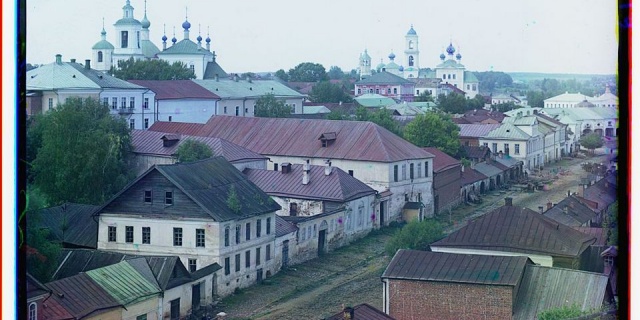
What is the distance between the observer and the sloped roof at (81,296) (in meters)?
5.50

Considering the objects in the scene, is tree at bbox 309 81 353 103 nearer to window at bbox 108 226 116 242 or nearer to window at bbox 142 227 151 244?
window at bbox 142 227 151 244

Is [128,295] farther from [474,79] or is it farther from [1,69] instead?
[474,79]

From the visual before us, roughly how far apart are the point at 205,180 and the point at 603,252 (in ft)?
9.60

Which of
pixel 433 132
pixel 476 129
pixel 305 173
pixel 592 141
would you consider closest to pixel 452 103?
pixel 433 132

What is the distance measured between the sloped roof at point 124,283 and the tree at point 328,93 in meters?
2.75

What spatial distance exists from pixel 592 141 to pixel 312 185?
324cm

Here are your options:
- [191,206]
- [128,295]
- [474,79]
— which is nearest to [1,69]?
[128,295]

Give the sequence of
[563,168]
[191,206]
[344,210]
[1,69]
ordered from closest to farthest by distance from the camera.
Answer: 1. [1,69]
2. [191,206]
3. [563,168]
4. [344,210]

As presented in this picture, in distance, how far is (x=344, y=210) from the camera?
809cm

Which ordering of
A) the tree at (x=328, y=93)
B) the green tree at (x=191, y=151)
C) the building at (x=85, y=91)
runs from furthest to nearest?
the tree at (x=328, y=93) → the green tree at (x=191, y=151) → the building at (x=85, y=91)

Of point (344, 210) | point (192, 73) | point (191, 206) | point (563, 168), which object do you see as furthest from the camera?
point (192, 73)

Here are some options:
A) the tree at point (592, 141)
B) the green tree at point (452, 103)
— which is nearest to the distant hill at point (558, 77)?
the tree at point (592, 141)

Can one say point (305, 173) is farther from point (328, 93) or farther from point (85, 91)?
point (85, 91)

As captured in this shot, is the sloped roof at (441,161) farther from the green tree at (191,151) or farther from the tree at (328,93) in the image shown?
the green tree at (191,151)
